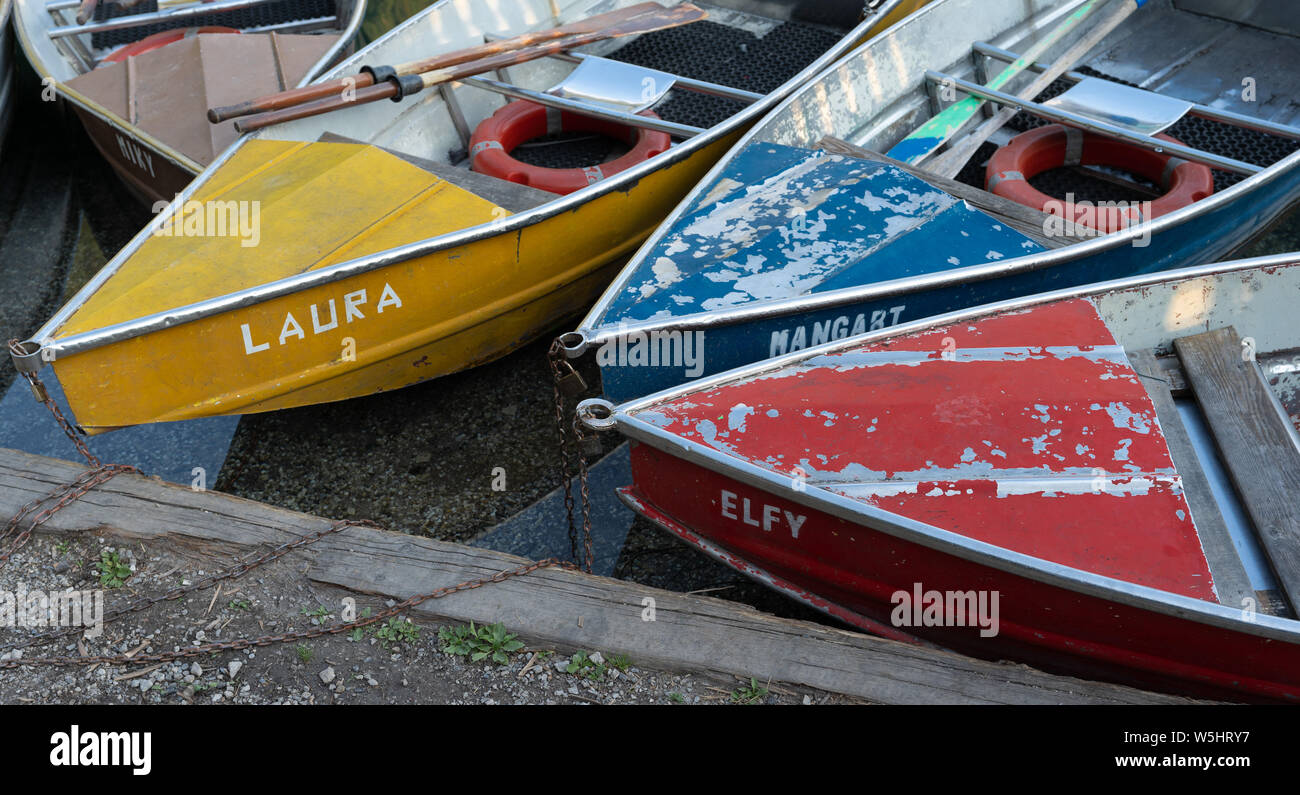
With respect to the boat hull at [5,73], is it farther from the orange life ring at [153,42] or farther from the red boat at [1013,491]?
the red boat at [1013,491]

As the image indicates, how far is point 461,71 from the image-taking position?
5.68m

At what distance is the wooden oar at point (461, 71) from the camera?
17.1ft

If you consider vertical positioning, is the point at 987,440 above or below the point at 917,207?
below

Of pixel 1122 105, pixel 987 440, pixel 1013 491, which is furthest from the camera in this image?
pixel 1122 105

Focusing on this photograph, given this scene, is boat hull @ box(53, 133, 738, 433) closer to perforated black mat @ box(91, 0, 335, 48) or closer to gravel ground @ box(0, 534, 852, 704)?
gravel ground @ box(0, 534, 852, 704)

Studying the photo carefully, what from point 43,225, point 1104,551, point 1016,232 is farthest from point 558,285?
point 43,225

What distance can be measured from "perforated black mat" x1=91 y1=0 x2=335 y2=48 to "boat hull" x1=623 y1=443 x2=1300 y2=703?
5.13 m

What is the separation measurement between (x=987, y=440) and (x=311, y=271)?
252 cm

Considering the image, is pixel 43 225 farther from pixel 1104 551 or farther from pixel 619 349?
pixel 1104 551

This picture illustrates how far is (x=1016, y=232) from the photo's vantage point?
4.73 metres

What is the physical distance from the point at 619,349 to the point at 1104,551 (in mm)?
1739

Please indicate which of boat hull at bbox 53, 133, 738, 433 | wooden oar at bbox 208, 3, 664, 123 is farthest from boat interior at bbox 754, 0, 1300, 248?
wooden oar at bbox 208, 3, 664, 123

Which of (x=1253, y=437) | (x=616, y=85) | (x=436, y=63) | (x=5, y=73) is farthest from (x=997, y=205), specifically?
(x=5, y=73)

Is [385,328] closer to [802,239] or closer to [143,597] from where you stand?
[143,597]
